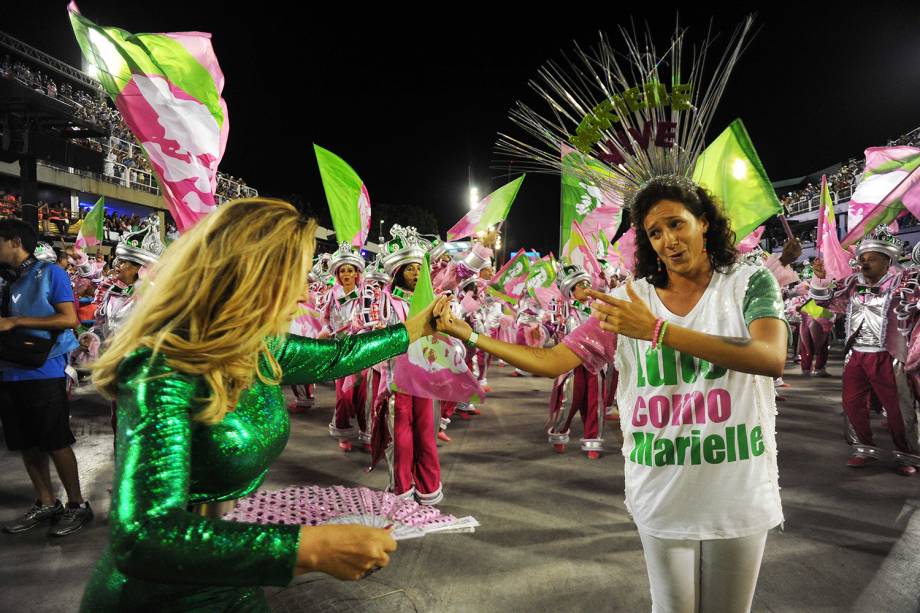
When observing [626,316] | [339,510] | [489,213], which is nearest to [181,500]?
[339,510]

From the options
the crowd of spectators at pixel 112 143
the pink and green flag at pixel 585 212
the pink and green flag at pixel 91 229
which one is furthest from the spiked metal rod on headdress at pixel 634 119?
the crowd of spectators at pixel 112 143

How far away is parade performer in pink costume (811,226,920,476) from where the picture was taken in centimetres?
550

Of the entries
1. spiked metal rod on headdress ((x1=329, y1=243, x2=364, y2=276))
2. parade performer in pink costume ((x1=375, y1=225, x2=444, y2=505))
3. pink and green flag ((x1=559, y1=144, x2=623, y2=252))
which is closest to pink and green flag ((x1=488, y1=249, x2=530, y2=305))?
pink and green flag ((x1=559, y1=144, x2=623, y2=252))

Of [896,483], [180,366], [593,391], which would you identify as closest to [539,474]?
[593,391]

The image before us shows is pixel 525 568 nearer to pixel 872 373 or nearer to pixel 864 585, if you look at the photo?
pixel 864 585

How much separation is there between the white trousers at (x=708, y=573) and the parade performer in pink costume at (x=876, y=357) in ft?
16.2

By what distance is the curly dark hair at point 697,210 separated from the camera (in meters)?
1.93

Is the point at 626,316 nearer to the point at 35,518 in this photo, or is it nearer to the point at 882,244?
the point at 35,518

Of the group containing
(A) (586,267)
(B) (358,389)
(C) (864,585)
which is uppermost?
(A) (586,267)

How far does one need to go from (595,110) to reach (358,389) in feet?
16.1

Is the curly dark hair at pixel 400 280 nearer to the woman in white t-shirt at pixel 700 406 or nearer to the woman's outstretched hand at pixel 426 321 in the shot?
the woman's outstretched hand at pixel 426 321

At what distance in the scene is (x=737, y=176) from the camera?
299cm

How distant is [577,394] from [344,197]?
373cm

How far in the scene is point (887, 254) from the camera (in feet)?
18.9
